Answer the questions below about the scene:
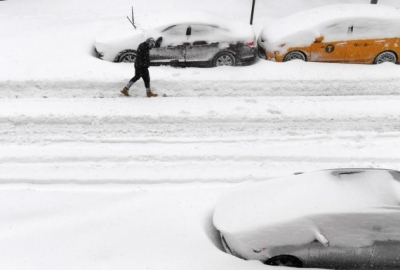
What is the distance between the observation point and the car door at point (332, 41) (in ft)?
37.3

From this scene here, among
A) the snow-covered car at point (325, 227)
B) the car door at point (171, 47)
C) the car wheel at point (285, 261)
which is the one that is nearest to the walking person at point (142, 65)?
the car door at point (171, 47)

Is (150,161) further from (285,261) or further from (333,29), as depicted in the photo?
(333,29)

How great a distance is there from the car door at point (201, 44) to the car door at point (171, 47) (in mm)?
171

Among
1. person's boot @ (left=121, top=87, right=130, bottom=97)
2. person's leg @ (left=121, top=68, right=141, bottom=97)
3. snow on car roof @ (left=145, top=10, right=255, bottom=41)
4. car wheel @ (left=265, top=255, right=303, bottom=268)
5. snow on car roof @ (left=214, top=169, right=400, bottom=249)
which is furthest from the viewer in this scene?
snow on car roof @ (left=145, top=10, right=255, bottom=41)

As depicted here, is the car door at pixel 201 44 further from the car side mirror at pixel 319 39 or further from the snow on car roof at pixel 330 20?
the car side mirror at pixel 319 39

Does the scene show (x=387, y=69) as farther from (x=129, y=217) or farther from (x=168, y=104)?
(x=129, y=217)

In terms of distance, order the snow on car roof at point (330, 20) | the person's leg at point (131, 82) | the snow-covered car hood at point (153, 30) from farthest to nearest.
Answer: the snow on car roof at point (330, 20) < the snow-covered car hood at point (153, 30) < the person's leg at point (131, 82)

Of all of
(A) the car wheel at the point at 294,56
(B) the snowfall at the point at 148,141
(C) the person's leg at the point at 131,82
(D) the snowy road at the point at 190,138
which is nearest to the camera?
(B) the snowfall at the point at 148,141

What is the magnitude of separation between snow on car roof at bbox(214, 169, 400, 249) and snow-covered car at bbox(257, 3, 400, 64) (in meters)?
6.07

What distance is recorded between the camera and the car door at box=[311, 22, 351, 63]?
11.4m

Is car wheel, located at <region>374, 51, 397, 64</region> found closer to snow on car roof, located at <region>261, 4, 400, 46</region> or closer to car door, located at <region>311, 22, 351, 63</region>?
snow on car roof, located at <region>261, 4, 400, 46</region>

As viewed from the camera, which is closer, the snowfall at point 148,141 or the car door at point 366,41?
the snowfall at point 148,141

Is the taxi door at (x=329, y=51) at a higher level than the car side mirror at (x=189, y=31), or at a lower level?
lower

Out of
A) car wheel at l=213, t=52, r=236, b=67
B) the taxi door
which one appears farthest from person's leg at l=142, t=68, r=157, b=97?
the taxi door
